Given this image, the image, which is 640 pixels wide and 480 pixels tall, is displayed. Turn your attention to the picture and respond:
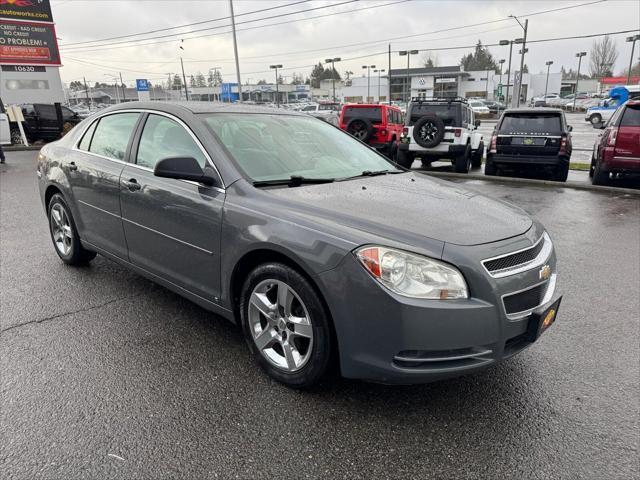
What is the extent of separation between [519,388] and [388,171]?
186cm

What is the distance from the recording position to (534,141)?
32.8 ft

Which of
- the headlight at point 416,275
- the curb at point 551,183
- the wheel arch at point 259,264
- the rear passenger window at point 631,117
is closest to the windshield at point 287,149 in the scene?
the wheel arch at point 259,264

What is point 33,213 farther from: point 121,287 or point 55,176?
point 121,287

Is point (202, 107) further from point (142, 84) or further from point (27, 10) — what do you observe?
point (142, 84)

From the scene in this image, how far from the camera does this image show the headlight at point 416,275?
2.22m

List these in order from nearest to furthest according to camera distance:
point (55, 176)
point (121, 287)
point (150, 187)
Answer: point (150, 187) < point (121, 287) < point (55, 176)

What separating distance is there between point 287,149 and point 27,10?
71.0 feet

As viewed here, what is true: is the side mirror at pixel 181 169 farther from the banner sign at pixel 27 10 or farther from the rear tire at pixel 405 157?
the banner sign at pixel 27 10

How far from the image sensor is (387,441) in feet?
7.68

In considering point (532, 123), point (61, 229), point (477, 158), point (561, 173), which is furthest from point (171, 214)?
point (477, 158)

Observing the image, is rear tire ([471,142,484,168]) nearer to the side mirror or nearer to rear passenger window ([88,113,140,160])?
rear passenger window ([88,113,140,160])

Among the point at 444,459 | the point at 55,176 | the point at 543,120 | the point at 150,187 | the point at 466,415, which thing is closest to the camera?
the point at 444,459

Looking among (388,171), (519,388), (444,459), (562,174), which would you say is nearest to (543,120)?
(562,174)

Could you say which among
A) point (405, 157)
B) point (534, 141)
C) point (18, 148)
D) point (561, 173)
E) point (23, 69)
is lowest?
point (561, 173)
